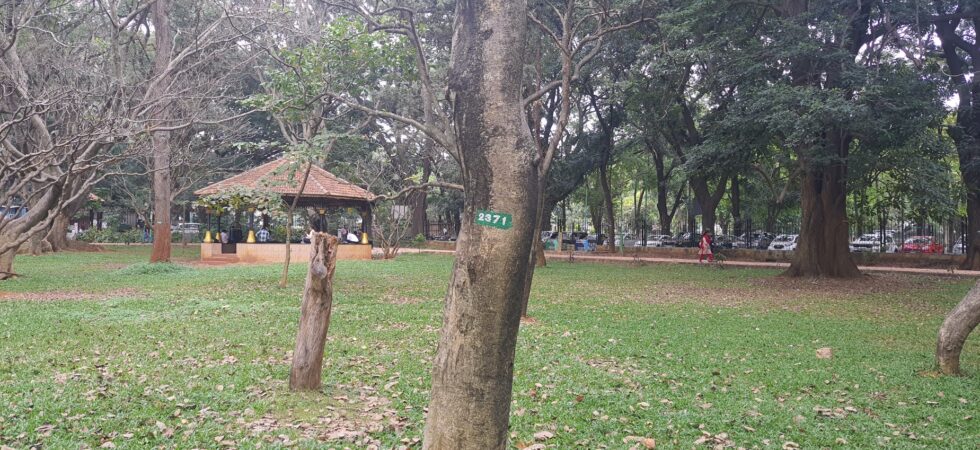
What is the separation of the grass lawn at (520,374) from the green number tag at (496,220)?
234 cm

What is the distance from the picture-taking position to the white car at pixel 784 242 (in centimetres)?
3284

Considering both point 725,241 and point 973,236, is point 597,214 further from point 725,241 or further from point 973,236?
point 973,236

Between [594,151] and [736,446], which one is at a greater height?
[594,151]

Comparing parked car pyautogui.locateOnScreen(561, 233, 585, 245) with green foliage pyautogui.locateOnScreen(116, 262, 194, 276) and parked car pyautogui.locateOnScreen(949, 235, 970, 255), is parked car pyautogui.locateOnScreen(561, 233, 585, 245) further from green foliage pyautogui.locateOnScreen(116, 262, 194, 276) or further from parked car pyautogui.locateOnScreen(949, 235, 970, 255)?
green foliage pyautogui.locateOnScreen(116, 262, 194, 276)

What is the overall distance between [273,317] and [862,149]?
13.1m

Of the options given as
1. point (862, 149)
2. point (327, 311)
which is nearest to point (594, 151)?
point (862, 149)

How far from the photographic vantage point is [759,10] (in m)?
18.0

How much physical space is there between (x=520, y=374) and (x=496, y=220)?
4075mm

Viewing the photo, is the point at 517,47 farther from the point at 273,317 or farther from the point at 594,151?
the point at 594,151

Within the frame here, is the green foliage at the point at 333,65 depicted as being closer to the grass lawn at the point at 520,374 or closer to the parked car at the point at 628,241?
the grass lawn at the point at 520,374

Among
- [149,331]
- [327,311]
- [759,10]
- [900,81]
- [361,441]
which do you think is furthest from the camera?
[759,10]

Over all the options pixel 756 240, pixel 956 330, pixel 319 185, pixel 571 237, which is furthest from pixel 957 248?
pixel 319 185

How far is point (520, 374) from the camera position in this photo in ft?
21.3

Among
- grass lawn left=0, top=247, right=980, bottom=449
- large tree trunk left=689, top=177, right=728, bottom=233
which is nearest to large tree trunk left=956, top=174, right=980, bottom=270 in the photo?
large tree trunk left=689, top=177, right=728, bottom=233
